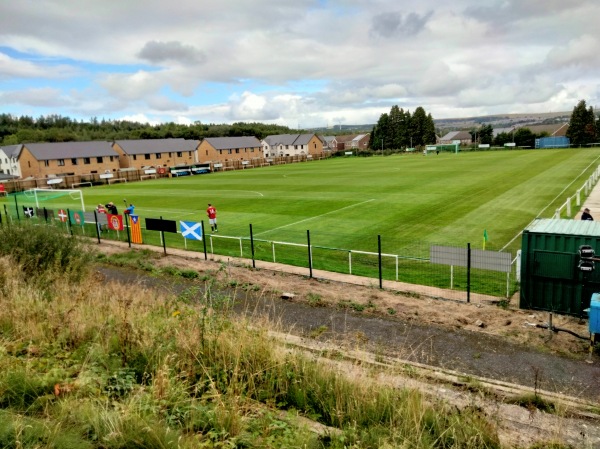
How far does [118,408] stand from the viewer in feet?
16.7

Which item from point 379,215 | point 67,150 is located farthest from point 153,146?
point 379,215

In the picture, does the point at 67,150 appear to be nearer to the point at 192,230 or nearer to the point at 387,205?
the point at 387,205

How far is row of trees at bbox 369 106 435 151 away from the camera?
12938 centimetres

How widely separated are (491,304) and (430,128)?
12450 cm

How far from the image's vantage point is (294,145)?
13712 centimetres

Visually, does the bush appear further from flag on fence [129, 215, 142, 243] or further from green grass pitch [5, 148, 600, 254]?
green grass pitch [5, 148, 600, 254]

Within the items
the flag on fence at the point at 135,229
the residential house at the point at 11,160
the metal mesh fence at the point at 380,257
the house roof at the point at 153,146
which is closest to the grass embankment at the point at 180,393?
the metal mesh fence at the point at 380,257

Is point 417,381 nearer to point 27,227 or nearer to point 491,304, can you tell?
point 491,304

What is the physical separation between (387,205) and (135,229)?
56.3 ft

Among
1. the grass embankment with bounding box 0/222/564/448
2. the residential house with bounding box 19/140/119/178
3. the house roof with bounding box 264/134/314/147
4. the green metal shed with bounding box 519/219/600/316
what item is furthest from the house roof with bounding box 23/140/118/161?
the green metal shed with bounding box 519/219/600/316

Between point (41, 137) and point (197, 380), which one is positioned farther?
point (41, 137)

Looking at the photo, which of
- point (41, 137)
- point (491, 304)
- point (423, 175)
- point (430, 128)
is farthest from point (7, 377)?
point (41, 137)

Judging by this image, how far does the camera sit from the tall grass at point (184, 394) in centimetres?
476

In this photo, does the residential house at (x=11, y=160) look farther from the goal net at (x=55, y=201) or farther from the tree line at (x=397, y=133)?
the tree line at (x=397, y=133)
